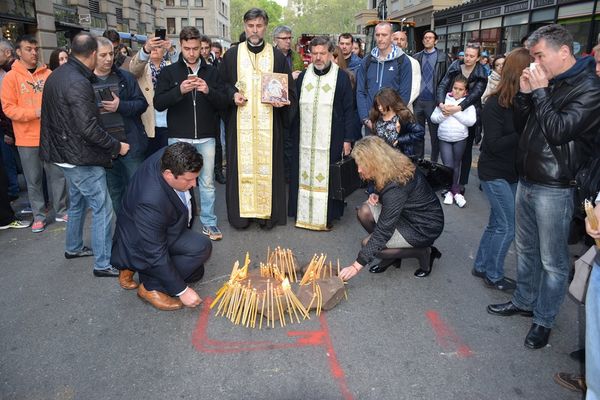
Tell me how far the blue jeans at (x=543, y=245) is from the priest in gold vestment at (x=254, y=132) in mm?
2611

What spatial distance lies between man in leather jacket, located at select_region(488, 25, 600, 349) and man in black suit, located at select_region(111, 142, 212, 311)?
2163 millimetres

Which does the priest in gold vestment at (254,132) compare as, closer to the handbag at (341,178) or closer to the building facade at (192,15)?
the handbag at (341,178)

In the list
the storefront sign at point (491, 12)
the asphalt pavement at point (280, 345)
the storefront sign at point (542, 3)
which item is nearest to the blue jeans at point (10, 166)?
the asphalt pavement at point (280, 345)

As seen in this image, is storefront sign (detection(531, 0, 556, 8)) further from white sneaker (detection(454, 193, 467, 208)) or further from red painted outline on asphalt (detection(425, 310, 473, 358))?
red painted outline on asphalt (detection(425, 310, 473, 358))

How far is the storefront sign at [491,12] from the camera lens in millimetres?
14547

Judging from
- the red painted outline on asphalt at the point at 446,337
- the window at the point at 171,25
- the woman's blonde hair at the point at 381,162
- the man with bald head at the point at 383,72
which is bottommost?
the red painted outline on asphalt at the point at 446,337

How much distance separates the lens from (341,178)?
15.6 feet

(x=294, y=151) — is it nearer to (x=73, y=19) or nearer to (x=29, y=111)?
(x=29, y=111)

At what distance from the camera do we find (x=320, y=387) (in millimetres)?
2650

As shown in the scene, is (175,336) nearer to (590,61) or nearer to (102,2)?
(590,61)

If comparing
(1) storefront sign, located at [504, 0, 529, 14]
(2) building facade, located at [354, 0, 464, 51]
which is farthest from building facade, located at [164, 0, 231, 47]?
(1) storefront sign, located at [504, 0, 529, 14]

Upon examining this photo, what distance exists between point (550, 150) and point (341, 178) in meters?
2.29

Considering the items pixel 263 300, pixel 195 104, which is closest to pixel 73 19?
pixel 195 104

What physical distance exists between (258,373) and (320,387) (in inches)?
15.6
